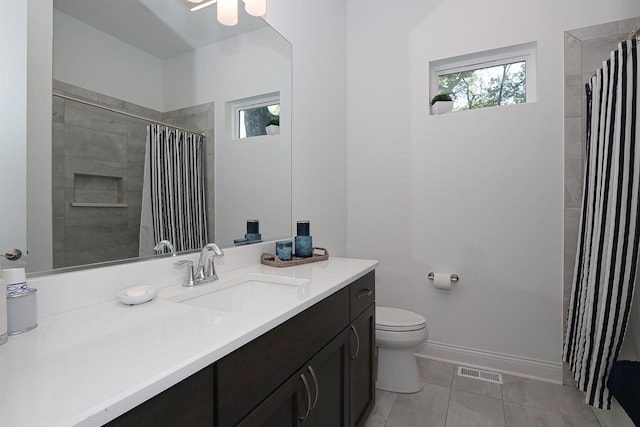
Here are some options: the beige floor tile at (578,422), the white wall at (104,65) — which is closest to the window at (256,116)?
the white wall at (104,65)

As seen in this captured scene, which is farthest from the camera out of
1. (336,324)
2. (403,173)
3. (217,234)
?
(403,173)

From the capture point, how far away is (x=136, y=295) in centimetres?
91

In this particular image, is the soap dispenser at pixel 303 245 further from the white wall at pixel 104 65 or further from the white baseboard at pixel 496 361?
the white baseboard at pixel 496 361

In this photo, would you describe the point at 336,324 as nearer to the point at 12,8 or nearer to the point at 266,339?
the point at 266,339

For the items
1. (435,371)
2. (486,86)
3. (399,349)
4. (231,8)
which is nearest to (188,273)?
(231,8)

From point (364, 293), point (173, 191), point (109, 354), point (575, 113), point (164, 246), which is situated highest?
point (575, 113)

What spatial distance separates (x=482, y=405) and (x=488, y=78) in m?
2.03

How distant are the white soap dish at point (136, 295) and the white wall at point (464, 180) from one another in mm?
1752

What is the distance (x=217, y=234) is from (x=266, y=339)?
709 millimetres

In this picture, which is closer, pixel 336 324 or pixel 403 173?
pixel 336 324

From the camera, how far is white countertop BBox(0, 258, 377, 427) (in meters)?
0.45

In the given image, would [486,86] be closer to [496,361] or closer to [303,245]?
[303,245]

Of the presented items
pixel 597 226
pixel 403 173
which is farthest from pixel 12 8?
pixel 597 226

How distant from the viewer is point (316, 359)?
105cm
